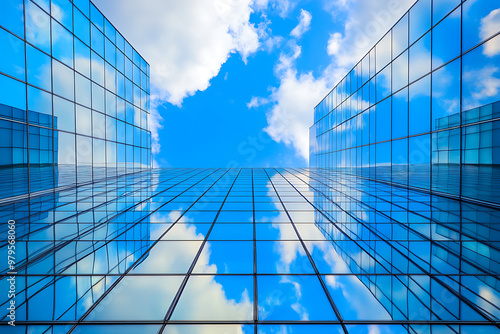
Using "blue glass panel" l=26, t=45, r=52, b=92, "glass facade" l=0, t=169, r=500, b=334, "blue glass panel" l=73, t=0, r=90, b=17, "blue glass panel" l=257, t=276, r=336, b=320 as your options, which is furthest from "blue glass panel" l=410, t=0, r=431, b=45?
"blue glass panel" l=73, t=0, r=90, b=17

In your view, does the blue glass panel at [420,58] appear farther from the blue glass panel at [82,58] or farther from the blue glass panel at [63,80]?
the blue glass panel at [82,58]

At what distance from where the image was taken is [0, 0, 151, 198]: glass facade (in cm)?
1201

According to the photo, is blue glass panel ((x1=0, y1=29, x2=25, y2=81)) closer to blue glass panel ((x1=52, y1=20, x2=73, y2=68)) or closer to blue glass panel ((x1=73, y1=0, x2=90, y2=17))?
blue glass panel ((x1=52, y1=20, x2=73, y2=68))

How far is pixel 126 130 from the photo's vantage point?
23.8 metres

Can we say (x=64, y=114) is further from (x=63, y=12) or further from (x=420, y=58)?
(x=420, y=58)

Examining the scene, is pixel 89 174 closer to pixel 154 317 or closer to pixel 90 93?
pixel 90 93

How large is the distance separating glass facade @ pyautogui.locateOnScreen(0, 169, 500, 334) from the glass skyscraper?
32mm

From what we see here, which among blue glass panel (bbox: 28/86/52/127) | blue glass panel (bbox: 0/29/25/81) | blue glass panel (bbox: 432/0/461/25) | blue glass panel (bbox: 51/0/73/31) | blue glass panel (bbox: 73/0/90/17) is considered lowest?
blue glass panel (bbox: 28/86/52/127)

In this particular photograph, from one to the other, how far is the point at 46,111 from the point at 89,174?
5.59m

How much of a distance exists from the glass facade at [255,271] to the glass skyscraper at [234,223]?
3 cm

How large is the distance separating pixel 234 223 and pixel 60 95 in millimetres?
14590

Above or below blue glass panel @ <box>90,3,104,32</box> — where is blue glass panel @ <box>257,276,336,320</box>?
below

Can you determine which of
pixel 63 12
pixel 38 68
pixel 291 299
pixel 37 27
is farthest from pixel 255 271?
pixel 63 12

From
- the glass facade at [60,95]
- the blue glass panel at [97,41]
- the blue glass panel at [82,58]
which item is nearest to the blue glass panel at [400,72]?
the glass facade at [60,95]
